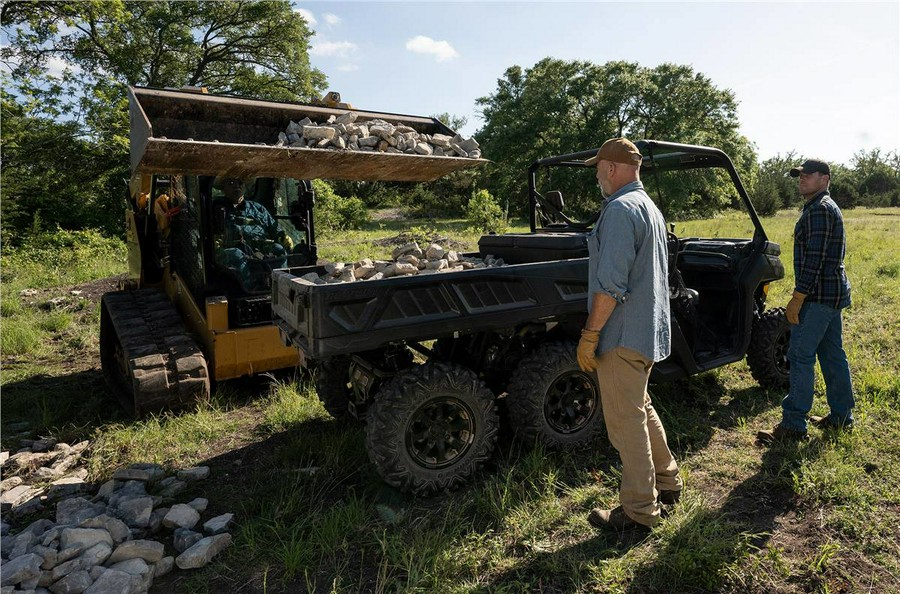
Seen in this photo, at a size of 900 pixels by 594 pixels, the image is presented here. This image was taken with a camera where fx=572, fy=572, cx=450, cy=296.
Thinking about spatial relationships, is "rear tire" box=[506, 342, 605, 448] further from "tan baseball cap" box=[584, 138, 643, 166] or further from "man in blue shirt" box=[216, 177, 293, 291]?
"man in blue shirt" box=[216, 177, 293, 291]

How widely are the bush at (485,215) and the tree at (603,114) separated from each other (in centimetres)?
855

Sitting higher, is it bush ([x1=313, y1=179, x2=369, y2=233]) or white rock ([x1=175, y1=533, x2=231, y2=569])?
bush ([x1=313, y1=179, x2=369, y2=233])

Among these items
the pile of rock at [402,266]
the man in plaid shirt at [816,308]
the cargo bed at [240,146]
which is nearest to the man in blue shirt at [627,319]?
the pile of rock at [402,266]

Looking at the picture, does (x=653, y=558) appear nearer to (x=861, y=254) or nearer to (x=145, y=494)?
(x=145, y=494)

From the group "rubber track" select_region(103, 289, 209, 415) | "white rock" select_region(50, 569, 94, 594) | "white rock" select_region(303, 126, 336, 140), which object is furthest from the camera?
"rubber track" select_region(103, 289, 209, 415)

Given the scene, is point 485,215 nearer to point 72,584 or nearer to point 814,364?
point 814,364

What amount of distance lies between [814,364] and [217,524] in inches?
157

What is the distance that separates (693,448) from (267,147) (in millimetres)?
3734

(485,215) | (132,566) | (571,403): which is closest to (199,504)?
(132,566)

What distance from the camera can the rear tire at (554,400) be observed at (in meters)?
3.71

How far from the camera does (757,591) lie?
260 cm

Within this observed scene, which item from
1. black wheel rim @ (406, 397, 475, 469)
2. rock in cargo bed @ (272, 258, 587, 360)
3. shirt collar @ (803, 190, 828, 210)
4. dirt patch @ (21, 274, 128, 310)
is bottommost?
black wheel rim @ (406, 397, 475, 469)

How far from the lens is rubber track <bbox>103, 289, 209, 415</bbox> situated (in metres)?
4.73

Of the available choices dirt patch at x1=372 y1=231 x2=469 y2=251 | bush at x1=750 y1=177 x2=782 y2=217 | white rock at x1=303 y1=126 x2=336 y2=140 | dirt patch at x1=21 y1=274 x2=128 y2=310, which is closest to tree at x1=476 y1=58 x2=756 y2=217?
bush at x1=750 y1=177 x2=782 y2=217
